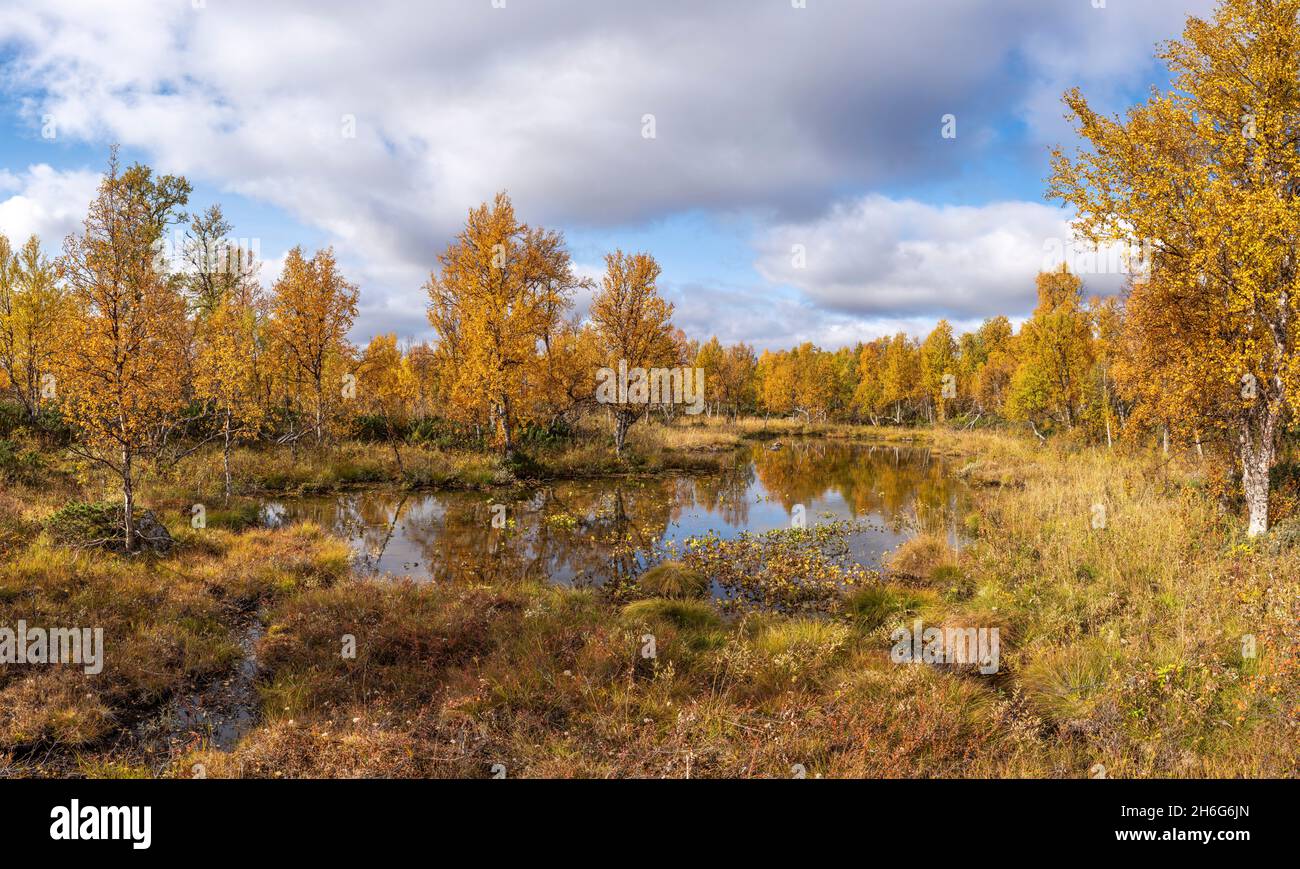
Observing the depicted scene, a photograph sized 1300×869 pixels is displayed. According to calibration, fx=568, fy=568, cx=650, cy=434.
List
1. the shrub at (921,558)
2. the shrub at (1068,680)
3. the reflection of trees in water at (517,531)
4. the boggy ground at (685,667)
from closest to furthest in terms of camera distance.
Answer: the boggy ground at (685,667) < the shrub at (1068,680) < the shrub at (921,558) < the reflection of trees in water at (517,531)

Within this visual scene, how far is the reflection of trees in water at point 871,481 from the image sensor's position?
22.4 meters

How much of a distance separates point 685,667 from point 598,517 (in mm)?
12909

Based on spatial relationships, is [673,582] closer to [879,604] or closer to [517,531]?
[879,604]

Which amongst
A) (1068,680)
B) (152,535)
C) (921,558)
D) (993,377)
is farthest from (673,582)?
(993,377)

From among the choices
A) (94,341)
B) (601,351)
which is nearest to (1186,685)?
(94,341)

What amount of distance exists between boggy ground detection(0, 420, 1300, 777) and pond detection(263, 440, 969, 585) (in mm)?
2076

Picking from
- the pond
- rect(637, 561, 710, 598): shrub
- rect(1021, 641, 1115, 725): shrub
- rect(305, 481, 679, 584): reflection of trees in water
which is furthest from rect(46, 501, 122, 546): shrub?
rect(1021, 641, 1115, 725): shrub

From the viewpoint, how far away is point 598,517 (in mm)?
21469

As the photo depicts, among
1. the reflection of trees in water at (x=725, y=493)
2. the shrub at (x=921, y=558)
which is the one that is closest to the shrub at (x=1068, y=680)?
the shrub at (x=921, y=558)

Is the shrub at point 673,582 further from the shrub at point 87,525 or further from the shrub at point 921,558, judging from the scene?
the shrub at point 87,525

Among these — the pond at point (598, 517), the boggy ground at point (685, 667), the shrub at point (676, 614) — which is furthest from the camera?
the pond at point (598, 517)

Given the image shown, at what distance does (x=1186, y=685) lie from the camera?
7.42 metres

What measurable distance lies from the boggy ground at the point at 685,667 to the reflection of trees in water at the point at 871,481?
7.41 metres

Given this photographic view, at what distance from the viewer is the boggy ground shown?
613cm
